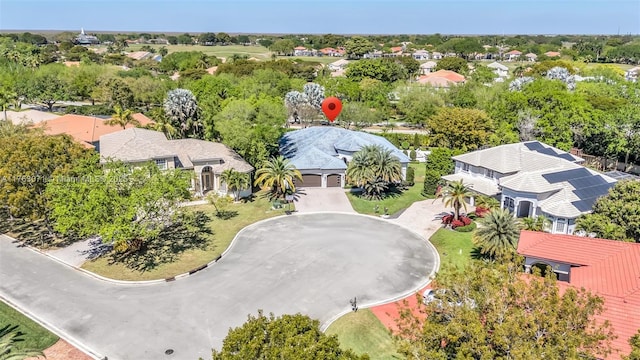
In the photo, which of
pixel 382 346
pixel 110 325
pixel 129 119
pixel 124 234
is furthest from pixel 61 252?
pixel 129 119

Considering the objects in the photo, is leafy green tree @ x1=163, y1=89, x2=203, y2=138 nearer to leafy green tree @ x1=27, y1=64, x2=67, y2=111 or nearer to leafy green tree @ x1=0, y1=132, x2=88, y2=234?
leafy green tree @ x1=0, y1=132, x2=88, y2=234

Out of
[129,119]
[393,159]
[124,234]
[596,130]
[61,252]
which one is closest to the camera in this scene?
[124,234]

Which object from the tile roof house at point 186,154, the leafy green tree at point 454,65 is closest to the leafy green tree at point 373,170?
the tile roof house at point 186,154

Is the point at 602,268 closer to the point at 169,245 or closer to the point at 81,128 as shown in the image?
the point at 169,245

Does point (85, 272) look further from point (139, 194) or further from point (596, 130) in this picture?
point (596, 130)

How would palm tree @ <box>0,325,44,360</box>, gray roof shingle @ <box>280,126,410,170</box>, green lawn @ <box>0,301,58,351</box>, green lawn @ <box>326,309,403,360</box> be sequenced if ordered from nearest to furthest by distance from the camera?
palm tree @ <box>0,325,44,360</box>
green lawn @ <box>0,301,58,351</box>
green lawn @ <box>326,309,403,360</box>
gray roof shingle @ <box>280,126,410,170</box>

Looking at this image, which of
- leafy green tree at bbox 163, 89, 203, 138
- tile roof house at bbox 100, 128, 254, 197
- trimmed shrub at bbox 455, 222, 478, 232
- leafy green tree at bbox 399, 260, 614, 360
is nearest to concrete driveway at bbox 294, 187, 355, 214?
tile roof house at bbox 100, 128, 254, 197

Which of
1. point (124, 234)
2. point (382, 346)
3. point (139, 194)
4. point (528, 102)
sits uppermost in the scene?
point (528, 102)
